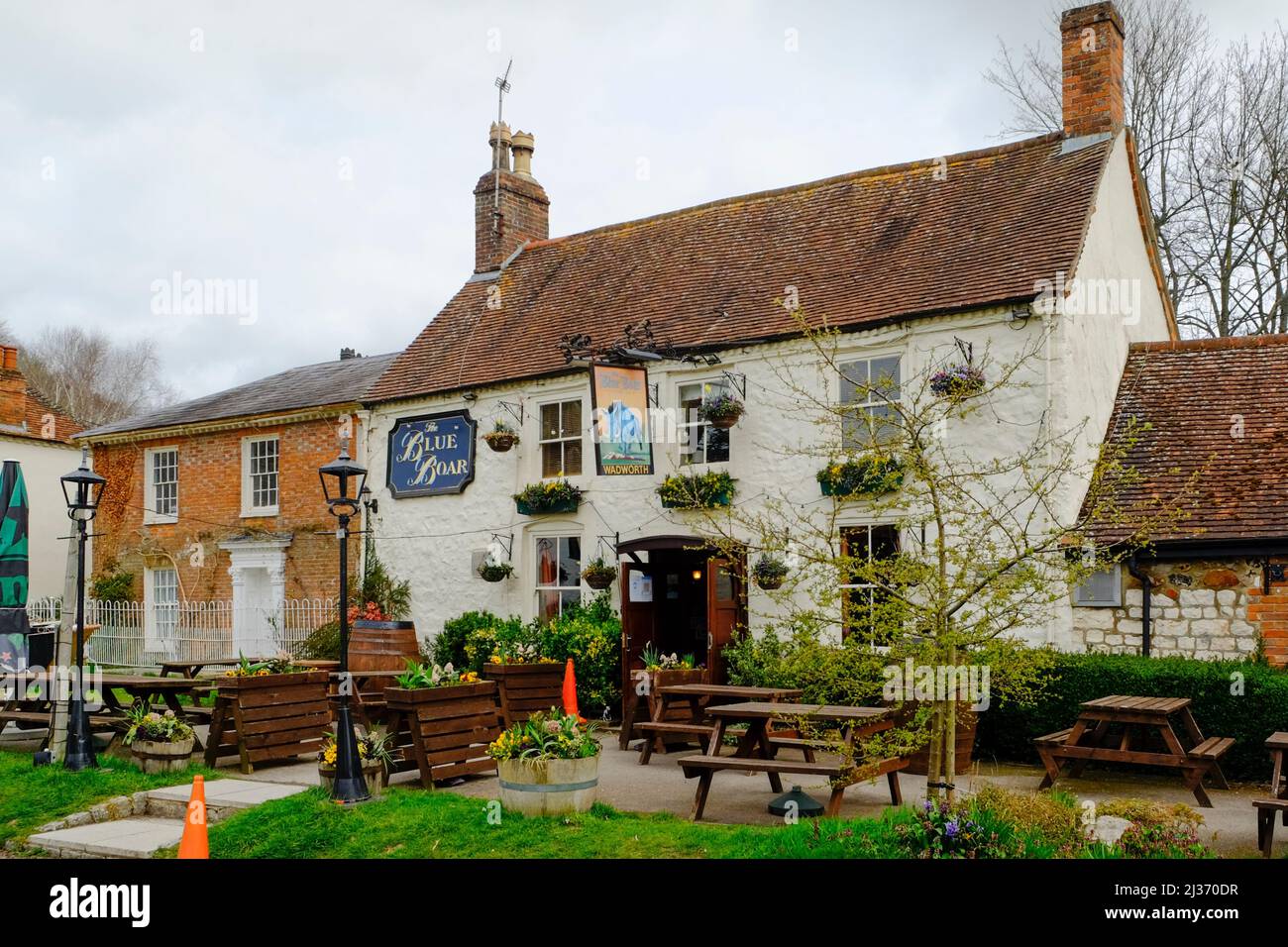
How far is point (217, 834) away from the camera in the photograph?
27.6 ft

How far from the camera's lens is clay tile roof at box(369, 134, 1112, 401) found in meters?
14.2

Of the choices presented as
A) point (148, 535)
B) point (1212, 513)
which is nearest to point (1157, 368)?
point (1212, 513)

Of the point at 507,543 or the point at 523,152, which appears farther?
the point at 523,152

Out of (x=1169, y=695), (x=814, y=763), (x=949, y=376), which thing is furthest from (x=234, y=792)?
(x=1169, y=695)

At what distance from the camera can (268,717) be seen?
37.4 ft

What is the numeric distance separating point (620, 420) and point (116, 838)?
25.3 ft

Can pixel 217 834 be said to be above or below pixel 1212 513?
below

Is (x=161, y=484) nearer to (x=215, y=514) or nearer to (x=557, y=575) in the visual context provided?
(x=215, y=514)

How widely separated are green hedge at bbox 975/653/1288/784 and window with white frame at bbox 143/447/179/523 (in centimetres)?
1702

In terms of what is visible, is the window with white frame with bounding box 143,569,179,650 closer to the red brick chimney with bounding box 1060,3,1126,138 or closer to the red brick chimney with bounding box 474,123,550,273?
the red brick chimney with bounding box 474,123,550,273

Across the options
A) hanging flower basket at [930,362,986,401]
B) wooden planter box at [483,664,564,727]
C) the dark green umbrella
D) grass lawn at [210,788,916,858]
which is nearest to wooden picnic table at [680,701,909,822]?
grass lawn at [210,788,916,858]

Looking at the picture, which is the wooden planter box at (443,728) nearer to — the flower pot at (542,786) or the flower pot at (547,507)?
the flower pot at (542,786)
